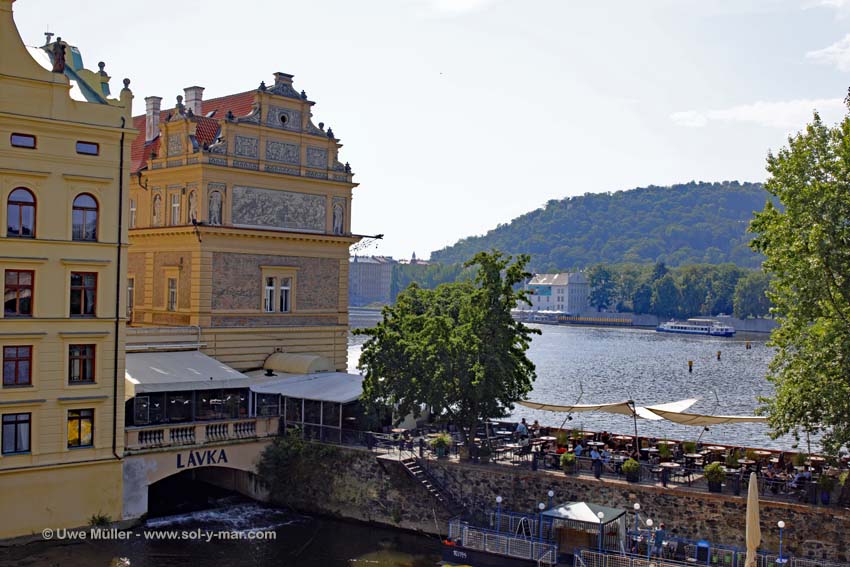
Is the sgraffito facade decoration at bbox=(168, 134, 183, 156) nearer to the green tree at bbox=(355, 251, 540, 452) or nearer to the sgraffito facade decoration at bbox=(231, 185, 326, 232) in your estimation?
the sgraffito facade decoration at bbox=(231, 185, 326, 232)

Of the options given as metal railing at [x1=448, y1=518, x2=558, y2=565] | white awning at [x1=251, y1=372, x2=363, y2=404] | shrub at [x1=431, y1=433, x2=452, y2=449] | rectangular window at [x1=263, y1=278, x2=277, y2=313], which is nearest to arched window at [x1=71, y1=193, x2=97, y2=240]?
white awning at [x1=251, y1=372, x2=363, y2=404]

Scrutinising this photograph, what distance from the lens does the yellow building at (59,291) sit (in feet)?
108

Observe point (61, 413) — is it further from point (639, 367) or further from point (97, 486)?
point (639, 367)

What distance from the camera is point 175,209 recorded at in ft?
150

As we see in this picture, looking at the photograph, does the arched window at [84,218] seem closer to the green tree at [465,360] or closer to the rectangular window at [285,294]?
the green tree at [465,360]

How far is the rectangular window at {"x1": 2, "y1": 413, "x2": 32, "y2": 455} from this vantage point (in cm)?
3269

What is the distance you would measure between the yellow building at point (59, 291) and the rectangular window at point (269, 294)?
11302mm

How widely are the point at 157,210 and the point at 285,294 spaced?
739cm

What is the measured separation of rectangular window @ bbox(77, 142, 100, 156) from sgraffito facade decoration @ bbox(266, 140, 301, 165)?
12.0 m

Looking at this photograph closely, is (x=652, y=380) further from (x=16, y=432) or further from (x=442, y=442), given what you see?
(x=16, y=432)

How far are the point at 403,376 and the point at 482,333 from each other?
3.83 metres

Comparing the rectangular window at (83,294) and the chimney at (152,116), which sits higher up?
the chimney at (152,116)

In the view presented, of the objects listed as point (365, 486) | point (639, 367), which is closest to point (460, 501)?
point (365, 486)

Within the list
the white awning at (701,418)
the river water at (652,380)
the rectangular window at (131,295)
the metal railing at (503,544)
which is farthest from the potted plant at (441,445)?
the rectangular window at (131,295)
